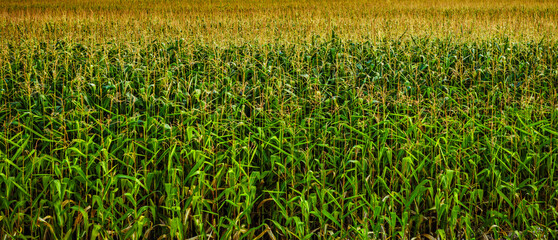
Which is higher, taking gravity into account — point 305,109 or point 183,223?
point 305,109

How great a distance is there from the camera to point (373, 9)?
20.9 meters

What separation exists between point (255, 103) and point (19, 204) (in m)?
2.79

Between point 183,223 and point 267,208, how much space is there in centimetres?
76

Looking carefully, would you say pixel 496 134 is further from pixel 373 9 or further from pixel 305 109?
pixel 373 9

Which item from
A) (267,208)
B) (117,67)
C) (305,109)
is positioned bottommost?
(267,208)

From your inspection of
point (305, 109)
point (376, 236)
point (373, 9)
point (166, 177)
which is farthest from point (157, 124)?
point (373, 9)

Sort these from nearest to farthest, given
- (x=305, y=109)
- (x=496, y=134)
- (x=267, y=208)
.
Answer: (x=267, y=208) < (x=496, y=134) < (x=305, y=109)

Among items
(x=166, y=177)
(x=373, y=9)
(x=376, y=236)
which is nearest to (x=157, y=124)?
(x=166, y=177)

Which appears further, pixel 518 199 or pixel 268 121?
pixel 268 121

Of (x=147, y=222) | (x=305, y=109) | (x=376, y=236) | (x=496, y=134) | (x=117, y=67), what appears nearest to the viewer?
(x=376, y=236)

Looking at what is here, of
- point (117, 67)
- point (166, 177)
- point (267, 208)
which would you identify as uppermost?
point (117, 67)

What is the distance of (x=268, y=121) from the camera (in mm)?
4371

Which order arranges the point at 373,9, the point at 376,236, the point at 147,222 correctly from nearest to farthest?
the point at 376,236 → the point at 147,222 → the point at 373,9

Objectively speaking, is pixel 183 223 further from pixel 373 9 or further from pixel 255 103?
pixel 373 9
